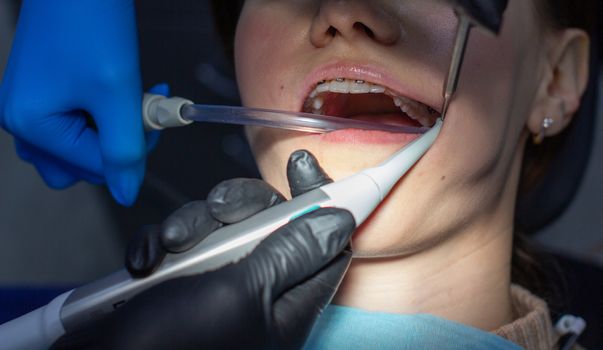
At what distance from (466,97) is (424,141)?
0.30 feet

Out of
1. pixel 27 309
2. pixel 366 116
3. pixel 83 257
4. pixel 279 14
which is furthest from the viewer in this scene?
pixel 83 257

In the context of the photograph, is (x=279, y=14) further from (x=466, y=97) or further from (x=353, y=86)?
(x=466, y=97)

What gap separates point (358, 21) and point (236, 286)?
39 centimetres

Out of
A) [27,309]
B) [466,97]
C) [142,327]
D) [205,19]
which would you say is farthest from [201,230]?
[205,19]

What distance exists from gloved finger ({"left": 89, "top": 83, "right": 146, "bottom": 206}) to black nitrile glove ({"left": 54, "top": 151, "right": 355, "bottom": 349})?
0.99ft

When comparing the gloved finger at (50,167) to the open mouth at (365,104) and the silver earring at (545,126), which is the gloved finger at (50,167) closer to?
the open mouth at (365,104)

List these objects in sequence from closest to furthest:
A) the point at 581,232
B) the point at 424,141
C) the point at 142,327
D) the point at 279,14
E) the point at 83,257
Answer: the point at 142,327 < the point at 424,141 < the point at 279,14 < the point at 581,232 < the point at 83,257

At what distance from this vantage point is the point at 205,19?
1582 mm

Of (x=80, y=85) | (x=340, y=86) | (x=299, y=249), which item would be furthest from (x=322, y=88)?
(x=80, y=85)

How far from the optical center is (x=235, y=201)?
76 cm

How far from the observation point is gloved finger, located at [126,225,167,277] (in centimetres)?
69

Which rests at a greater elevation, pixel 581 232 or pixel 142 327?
pixel 142 327

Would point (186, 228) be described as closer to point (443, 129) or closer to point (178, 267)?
point (178, 267)

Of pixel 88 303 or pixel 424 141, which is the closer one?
pixel 88 303
